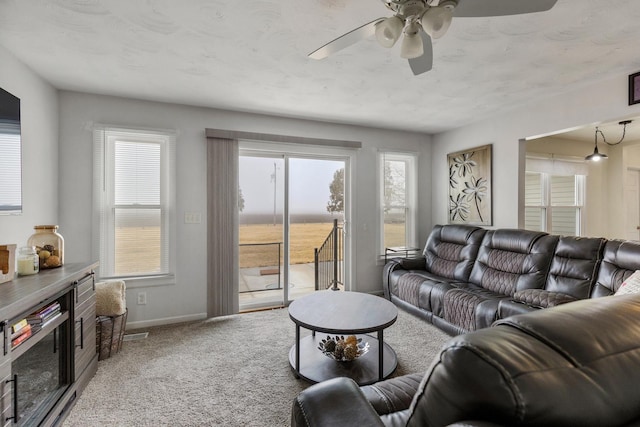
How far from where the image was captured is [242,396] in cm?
210

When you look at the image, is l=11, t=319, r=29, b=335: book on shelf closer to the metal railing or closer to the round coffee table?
the round coffee table

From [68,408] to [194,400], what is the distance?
29.9 inches

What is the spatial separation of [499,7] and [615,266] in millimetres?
2342

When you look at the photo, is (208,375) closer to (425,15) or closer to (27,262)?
(27,262)

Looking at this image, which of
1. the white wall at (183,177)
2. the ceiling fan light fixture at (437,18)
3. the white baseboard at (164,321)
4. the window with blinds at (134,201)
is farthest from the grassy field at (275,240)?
the ceiling fan light fixture at (437,18)

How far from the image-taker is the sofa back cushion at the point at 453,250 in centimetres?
366

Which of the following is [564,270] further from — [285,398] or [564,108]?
[285,398]

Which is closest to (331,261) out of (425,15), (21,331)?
(21,331)

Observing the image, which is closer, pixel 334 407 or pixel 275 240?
pixel 334 407

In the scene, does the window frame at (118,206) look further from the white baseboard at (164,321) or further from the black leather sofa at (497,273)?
the black leather sofa at (497,273)

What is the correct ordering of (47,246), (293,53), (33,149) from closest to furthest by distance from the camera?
(47,246), (293,53), (33,149)

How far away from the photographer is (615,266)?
8.05ft

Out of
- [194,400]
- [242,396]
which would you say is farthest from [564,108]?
[194,400]

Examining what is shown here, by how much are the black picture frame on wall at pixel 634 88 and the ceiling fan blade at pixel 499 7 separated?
206 cm
